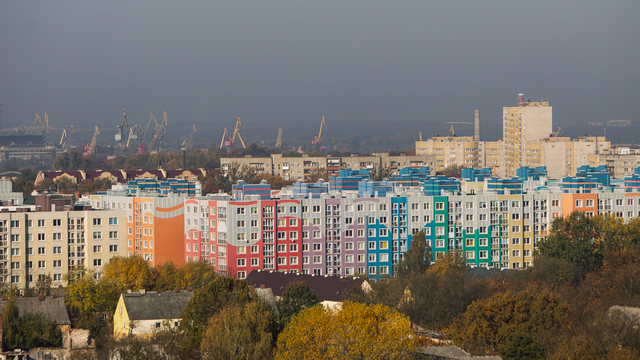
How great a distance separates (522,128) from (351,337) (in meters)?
77.4

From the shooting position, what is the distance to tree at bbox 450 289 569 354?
22062mm

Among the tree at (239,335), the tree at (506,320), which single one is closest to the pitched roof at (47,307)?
the tree at (239,335)

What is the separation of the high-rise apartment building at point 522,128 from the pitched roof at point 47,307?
225 feet

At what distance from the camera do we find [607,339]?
64.2ft

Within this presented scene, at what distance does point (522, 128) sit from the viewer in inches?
3666

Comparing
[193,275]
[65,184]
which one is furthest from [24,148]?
[193,275]

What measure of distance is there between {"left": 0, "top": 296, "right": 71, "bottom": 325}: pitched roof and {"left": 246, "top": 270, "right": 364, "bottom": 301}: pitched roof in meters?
5.76

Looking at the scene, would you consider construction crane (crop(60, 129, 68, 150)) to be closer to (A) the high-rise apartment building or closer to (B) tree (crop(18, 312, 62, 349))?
(A) the high-rise apartment building

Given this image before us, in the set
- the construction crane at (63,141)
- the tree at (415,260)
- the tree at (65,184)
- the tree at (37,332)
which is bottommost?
the tree at (37,332)

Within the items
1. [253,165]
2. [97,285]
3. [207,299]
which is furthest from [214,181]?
[207,299]

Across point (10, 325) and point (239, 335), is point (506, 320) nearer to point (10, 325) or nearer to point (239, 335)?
point (239, 335)

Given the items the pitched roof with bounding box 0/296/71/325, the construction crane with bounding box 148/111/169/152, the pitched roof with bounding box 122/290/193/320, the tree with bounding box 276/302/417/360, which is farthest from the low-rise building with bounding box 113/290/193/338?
the construction crane with bounding box 148/111/169/152

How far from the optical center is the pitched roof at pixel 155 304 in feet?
86.9

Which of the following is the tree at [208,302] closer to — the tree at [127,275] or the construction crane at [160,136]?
the tree at [127,275]
